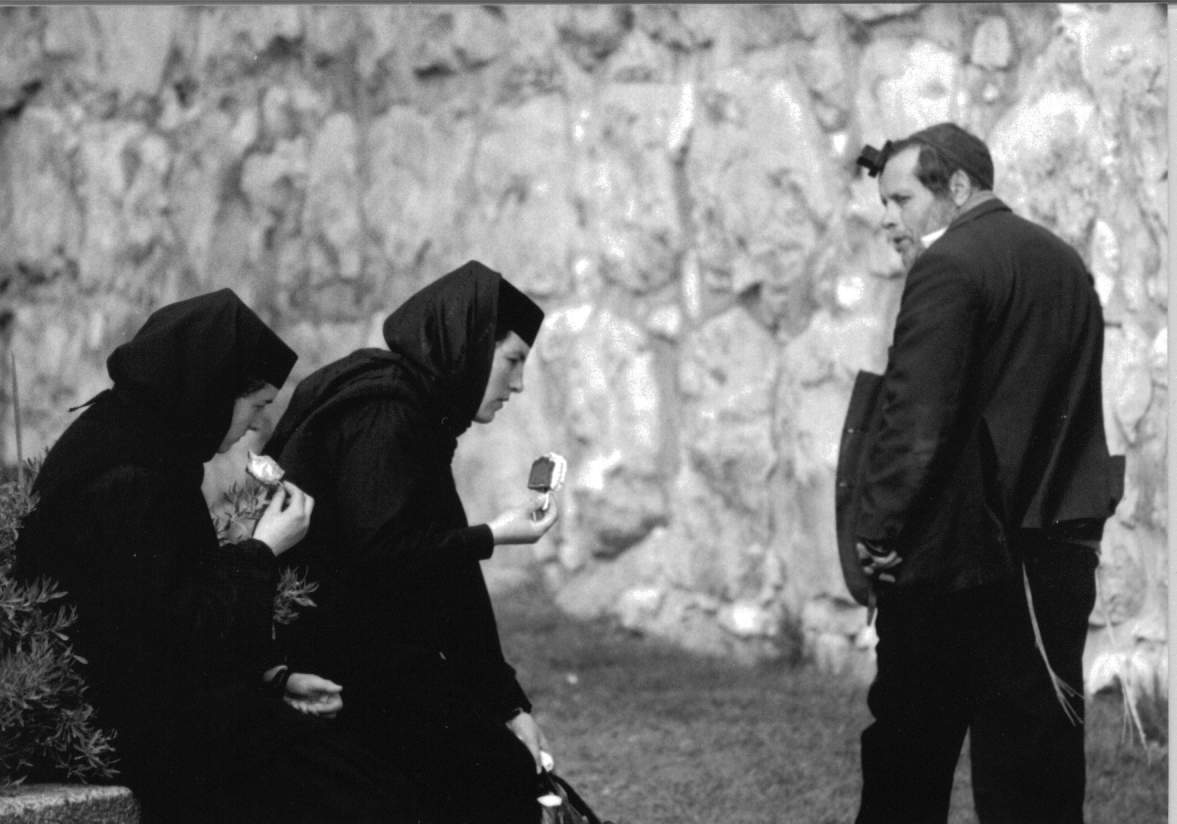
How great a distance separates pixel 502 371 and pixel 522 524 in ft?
1.03

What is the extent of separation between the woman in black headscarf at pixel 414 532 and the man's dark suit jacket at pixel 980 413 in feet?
2.53

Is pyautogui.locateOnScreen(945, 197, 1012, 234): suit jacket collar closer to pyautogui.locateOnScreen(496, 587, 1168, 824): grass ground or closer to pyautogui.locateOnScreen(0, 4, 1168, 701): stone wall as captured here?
pyautogui.locateOnScreen(0, 4, 1168, 701): stone wall

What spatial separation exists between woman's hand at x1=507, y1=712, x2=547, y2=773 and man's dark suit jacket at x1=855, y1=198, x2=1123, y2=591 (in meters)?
Result: 0.79

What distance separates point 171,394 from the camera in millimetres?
3186

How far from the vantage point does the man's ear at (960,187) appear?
13.5 ft

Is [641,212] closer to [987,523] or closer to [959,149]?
[959,149]

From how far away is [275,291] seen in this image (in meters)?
7.28

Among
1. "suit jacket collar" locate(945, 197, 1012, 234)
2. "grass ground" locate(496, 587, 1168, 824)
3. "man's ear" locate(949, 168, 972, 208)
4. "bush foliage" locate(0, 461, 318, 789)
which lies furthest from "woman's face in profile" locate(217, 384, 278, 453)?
"grass ground" locate(496, 587, 1168, 824)

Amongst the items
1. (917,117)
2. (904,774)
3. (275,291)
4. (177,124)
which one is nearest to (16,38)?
(177,124)

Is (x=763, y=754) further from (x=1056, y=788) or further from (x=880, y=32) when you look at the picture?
(x=880, y=32)

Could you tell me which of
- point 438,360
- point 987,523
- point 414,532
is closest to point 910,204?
point 987,523

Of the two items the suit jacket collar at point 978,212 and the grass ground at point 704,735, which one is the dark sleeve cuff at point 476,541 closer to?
the suit jacket collar at point 978,212

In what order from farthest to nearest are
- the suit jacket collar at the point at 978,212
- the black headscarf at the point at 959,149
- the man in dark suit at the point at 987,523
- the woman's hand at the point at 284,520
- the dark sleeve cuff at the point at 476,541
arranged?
the black headscarf at the point at 959,149 < the suit jacket collar at the point at 978,212 < the man in dark suit at the point at 987,523 < the dark sleeve cuff at the point at 476,541 < the woman's hand at the point at 284,520

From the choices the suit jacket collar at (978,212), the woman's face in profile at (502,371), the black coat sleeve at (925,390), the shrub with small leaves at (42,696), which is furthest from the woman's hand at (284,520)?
the suit jacket collar at (978,212)
